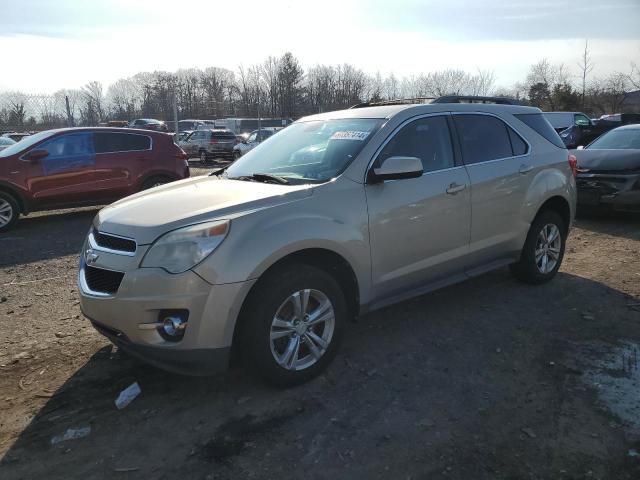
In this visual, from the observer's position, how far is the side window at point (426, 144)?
401 cm

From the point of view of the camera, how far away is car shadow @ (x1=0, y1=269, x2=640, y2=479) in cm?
271

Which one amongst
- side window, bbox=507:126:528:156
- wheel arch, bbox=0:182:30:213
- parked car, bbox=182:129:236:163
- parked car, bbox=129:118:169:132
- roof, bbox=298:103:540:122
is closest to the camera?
roof, bbox=298:103:540:122

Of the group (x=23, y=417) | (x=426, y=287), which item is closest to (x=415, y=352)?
(x=426, y=287)

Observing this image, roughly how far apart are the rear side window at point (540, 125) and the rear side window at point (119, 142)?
7.52 metres

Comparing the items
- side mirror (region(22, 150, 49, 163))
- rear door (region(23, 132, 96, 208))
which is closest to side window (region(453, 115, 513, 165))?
rear door (region(23, 132, 96, 208))

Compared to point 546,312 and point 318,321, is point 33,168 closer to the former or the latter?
point 318,321

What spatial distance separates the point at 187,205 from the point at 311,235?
87 cm

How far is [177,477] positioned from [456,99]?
3.97 meters

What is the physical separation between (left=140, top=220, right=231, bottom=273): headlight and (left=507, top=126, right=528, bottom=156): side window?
3.25 m

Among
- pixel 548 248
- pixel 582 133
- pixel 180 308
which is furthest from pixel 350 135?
pixel 582 133

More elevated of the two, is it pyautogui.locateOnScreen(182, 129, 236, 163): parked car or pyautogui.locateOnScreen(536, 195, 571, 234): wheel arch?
pyautogui.locateOnScreen(182, 129, 236, 163): parked car

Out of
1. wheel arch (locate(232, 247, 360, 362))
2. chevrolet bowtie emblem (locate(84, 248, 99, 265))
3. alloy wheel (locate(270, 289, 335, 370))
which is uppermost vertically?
chevrolet bowtie emblem (locate(84, 248, 99, 265))

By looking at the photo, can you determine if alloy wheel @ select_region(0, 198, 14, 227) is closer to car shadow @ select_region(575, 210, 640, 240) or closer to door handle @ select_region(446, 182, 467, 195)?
door handle @ select_region(446, 182, 467, 195)

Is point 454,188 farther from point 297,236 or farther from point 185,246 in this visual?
point 185,246
